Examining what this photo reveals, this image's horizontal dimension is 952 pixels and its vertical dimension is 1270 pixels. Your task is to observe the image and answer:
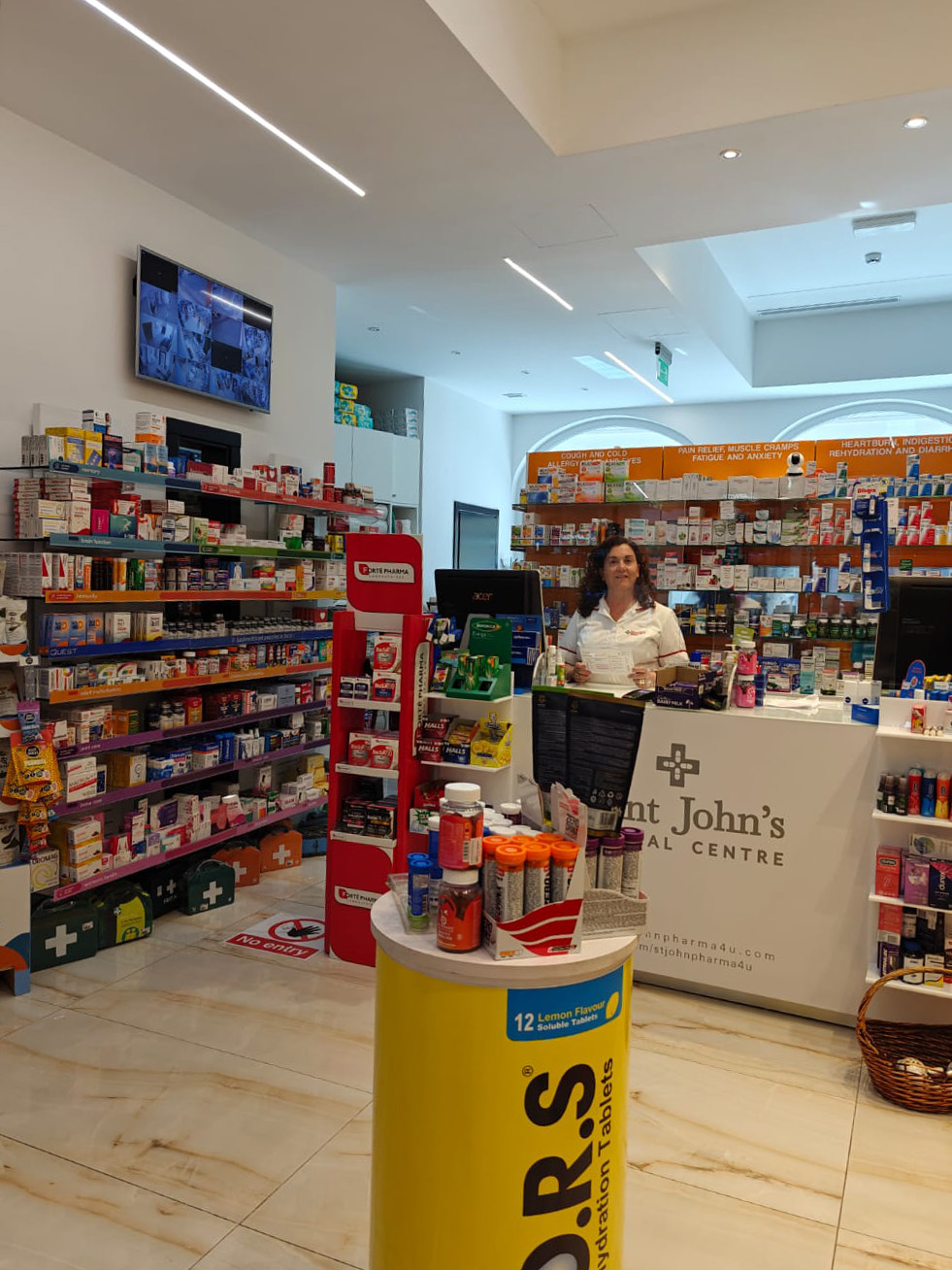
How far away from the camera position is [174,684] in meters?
4.59

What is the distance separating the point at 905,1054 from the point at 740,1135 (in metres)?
0.74

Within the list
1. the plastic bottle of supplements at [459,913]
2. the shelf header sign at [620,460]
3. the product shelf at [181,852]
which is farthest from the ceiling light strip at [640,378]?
the plastic bottle of supplements at [459,913]

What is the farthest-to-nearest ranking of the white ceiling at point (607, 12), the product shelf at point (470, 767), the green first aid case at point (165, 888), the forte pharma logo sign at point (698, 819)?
the green first aid case at point (165, 888), the white ceiling at point (607, 12), the product shelf at point (470, 767), the forte pharma logo sign at point (698, 819)

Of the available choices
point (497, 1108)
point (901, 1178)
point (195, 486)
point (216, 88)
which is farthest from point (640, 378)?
point (497, 1108)

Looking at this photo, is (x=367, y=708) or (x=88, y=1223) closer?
(x=88, y=1223)

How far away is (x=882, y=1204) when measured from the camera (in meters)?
2.58

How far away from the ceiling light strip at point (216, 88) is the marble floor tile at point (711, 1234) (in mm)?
4387

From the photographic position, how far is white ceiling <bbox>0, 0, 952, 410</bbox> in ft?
11.8

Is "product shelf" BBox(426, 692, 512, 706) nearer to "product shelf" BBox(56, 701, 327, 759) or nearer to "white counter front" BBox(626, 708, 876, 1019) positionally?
"white counter front" BBox(626, 708, 876, 1019)

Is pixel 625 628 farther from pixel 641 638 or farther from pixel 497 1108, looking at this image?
pixel 497 1108

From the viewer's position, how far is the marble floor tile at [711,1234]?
2.34 meters

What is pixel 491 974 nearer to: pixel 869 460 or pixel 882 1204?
pixel 882 1204

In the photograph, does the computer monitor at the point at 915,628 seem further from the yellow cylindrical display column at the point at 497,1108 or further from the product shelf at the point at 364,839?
→ the yellow cylindrical display column at the point at 497,1108

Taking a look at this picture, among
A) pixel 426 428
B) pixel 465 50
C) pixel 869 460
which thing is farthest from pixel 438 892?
pixel 426 428
